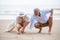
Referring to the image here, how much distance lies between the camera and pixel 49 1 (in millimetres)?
1339

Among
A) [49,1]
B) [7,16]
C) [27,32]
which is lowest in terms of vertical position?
[27,32]

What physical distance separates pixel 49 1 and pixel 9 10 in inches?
13.9

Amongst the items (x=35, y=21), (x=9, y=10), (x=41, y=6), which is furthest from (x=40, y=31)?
(x=9, y=10)

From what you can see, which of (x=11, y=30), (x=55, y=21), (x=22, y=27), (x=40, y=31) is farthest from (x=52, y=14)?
(x=11, y=30)

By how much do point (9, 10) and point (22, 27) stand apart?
20 cm

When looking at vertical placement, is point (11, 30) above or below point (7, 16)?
below

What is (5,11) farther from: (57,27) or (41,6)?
(57,27)

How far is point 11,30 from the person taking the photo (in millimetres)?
1403

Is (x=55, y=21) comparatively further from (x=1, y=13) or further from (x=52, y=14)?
(x=1, y=13)

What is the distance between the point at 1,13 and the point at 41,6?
0.35 m

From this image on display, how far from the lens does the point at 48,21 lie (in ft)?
4.62

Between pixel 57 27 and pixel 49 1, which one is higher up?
pixel 49 1

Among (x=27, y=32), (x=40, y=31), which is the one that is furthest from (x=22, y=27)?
(x=40, y=31)

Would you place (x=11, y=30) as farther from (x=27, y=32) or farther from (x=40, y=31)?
(x=40, y=31)
